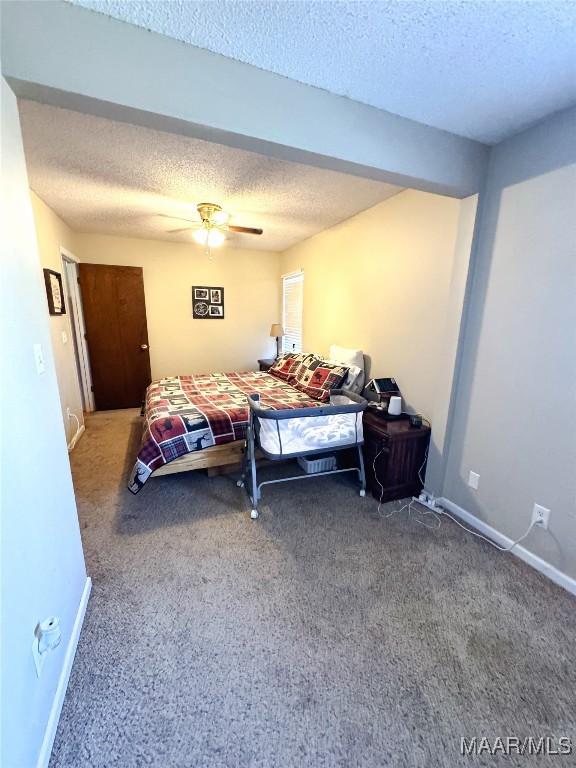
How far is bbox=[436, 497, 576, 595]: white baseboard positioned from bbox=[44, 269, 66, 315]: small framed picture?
12.6 feet

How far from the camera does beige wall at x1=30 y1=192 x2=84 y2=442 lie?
291 cm

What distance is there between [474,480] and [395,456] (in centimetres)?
53

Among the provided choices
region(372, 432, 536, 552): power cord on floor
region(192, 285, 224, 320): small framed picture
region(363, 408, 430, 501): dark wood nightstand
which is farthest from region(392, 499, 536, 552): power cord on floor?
region(192, 285, 224, 320): small framed picture


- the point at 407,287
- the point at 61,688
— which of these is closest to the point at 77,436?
the point at 61,688

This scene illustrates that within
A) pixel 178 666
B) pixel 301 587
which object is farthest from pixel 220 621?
pixel 301 587

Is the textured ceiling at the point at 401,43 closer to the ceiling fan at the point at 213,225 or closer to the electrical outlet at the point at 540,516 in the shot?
the ceiling fan at the point at 213,225

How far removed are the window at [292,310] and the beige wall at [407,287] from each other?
3.12 ft

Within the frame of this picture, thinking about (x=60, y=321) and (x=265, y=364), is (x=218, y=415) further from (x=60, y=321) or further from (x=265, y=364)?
(x=265, y=364)

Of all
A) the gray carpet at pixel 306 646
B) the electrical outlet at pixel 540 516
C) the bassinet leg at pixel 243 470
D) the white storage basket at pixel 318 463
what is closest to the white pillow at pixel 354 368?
the white storage basket at pixel 318 463

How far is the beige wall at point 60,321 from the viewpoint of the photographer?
291cm

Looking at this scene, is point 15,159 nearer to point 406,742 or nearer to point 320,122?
point 320,122

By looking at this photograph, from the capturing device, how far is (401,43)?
1226mm

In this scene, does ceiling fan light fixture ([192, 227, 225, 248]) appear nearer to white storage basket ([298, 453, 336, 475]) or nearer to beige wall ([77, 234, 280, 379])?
beige wall ([77, 234, 280, 379])

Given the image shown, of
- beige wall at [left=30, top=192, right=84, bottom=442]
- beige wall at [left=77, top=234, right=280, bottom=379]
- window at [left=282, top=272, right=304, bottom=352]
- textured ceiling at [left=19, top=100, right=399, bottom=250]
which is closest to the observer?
textured ceiling at [left=19, top=100, right=399, bottom=250]
